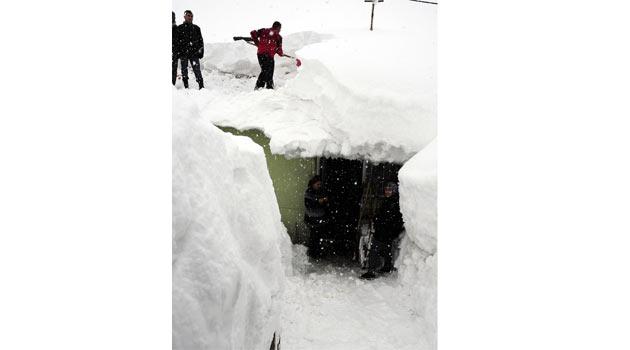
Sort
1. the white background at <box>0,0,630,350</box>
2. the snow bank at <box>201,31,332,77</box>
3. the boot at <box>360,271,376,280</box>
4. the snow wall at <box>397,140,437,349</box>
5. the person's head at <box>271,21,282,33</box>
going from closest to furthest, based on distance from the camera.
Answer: the white background at <box>0,0,630,350</box> → the person's head at <box>271,21,282,33</box> → the snow bank at <box>201,31,332,77</box> → the snow wall at <box>397,140,437,349</box> → the boot at <box>360,271,376,280</box>

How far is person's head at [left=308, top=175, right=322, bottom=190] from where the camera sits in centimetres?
419

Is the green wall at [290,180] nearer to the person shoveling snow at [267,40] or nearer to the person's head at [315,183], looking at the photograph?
the person's head at [315,183]

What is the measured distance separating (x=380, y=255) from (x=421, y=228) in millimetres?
814

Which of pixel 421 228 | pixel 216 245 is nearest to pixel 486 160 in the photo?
pixel 216 245

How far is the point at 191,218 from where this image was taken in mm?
1231

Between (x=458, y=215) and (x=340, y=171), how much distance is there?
2.85m

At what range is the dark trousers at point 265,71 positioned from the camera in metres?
2.97

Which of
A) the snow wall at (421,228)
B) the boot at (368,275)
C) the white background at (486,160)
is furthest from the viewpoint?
the boot at (368,275)

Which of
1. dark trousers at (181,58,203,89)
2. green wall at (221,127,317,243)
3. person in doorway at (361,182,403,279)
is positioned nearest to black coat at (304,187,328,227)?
green wall at (221,127,317,243)

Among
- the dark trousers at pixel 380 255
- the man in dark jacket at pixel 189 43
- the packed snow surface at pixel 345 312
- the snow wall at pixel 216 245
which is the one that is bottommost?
the packed snow surface at pixel 345 312

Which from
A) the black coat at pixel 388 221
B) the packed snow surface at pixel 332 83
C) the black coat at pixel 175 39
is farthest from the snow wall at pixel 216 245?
the black coat at pixel 388 221

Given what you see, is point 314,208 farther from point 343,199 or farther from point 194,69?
point 194,69

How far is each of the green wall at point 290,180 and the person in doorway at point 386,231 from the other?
89 centimetres

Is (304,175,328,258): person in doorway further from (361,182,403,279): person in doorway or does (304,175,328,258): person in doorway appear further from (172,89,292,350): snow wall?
(172,89,292,350): snow wall
